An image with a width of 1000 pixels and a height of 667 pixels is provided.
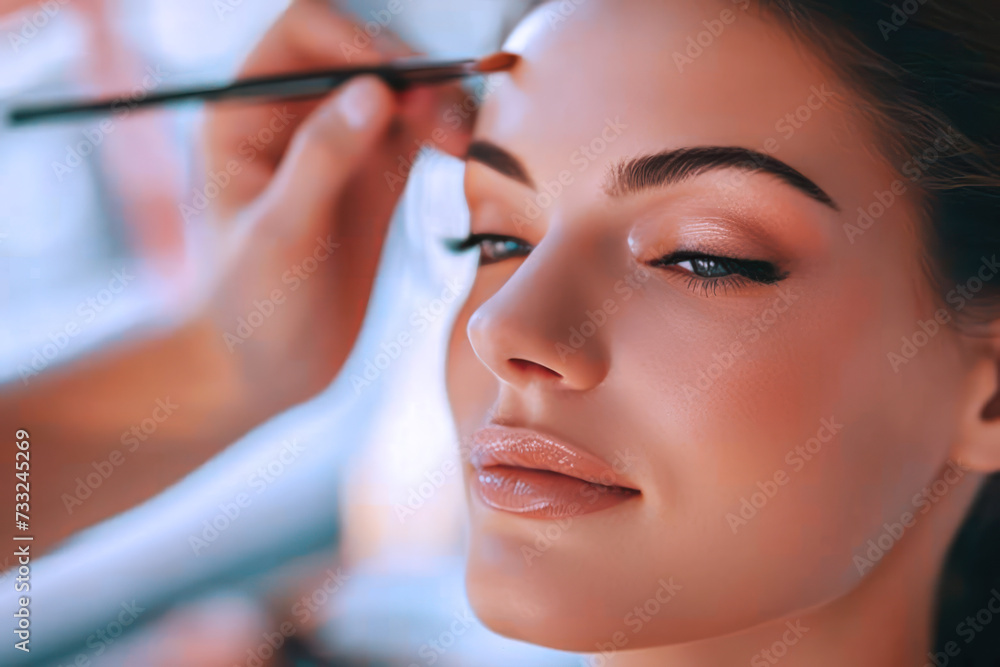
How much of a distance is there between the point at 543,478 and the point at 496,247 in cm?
28

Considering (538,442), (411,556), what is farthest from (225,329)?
(538,442)

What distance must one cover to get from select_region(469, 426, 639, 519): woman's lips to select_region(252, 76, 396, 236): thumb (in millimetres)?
462

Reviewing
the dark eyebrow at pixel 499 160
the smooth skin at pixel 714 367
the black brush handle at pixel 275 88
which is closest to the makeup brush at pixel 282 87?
the black brush handle at pixel 275 88

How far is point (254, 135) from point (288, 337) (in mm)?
277

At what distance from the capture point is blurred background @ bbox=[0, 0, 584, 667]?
1.10 metres

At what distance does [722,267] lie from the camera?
739mm

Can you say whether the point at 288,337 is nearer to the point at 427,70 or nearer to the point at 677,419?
the point at 427,70

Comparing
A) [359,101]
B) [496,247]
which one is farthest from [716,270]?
[359,101]

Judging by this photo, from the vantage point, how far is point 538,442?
753mm

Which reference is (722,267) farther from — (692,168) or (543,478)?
(543,478)

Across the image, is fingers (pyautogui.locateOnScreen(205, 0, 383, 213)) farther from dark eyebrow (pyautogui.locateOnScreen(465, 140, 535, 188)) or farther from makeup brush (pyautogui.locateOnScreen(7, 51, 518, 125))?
dark eyebrow (pyautogui.locateOnScreen(465, 140, 535, 188))

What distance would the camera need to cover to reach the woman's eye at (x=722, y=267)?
0.72 m

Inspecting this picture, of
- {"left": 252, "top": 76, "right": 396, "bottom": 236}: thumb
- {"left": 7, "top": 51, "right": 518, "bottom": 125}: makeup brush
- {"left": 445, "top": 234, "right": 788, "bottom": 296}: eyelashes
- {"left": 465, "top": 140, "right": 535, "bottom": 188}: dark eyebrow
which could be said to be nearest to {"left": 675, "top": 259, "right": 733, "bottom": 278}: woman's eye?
{"left": 445, "top": 234, "right": 788, "bottom": 296}: eyelashes

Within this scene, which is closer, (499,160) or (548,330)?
(548,330)
